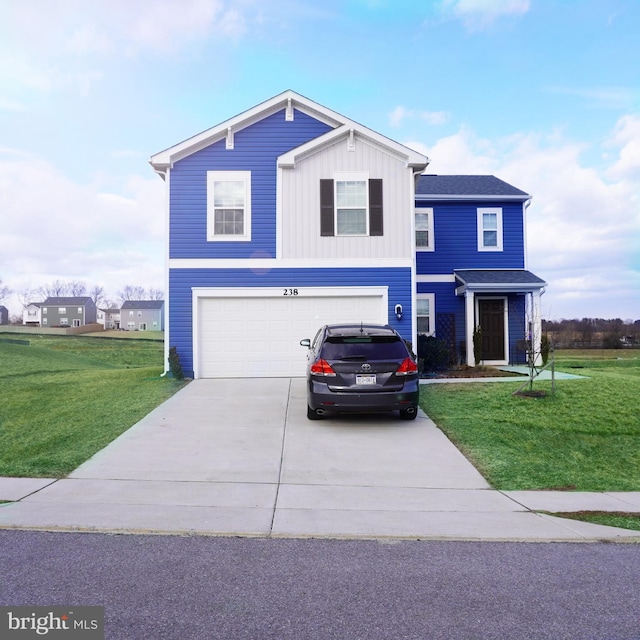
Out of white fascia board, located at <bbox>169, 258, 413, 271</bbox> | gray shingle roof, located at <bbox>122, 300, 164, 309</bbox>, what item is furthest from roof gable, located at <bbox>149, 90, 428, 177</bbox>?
gray shingle roof, located at <bbox>122, 300, 164, 309</bbox>

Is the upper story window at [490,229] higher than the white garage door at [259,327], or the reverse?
the upper story window at [490,229]

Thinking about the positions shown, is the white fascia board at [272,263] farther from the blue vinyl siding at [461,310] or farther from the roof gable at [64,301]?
the roof gable at [64,301]

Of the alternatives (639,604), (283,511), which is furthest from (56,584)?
(639,604)

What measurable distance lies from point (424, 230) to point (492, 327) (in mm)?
4036

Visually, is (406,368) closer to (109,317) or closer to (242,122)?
(242,122)

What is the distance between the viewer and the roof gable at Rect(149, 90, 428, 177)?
14.7 metres

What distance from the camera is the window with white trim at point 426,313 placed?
60.6 ft

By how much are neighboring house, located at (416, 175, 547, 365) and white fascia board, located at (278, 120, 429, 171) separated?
12.1ft

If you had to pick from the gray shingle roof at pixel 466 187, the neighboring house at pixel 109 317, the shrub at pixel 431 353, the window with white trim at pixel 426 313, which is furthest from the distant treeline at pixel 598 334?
the neighboring house at pixel 109 317

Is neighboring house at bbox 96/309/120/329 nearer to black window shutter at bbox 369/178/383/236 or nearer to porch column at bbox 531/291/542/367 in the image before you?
porch column at bbox 531/291/542/367

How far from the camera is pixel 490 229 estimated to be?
62.4 feet

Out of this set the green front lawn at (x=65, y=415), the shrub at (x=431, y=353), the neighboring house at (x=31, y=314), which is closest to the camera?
the green front lawn at (x=65, y=415)

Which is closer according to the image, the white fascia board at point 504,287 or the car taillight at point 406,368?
the car taillight at point 406,368

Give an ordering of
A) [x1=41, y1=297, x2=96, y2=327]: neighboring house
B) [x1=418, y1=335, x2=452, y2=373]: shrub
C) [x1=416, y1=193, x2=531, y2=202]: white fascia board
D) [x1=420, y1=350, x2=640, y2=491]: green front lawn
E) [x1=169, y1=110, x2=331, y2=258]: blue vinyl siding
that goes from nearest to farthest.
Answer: [x1=420, y1=350, x2=640, y2=491]: green front lawn, [x1=169, y1=110, x2=331, y2=258]: blue vinyl siding, [x1=418, y1=335, x2=452, y2=373]: shrub, [x1=416, y1=193, x2=531, y2=202]: white fascia board, [x1=41, y1=297, x2=96, y2=327]: neighboring house
